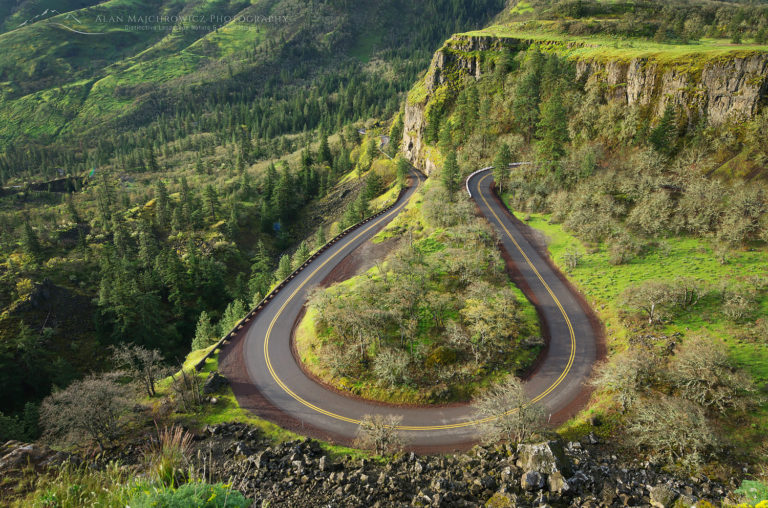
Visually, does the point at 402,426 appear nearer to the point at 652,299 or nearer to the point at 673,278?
the point at 652,299

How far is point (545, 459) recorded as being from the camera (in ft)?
69.7

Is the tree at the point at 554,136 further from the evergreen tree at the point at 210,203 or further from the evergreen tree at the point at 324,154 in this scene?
the evergreen tree at the point at 324,154

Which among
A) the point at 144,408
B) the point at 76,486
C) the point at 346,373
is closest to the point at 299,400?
the point at 346,373

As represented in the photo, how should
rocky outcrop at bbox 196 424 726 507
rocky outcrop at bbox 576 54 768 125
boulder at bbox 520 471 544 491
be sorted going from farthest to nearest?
rocky outcrop at bbox 576 54 768 125, boulder at bbox 520 471 544 491, rocky outcrop at bbox 196 424 726 507

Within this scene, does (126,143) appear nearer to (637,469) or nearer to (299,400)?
(299,400)

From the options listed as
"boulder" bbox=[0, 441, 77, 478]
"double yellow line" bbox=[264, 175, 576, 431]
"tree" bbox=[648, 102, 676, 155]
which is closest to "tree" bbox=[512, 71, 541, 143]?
"tree" bbox=[648, 102, 676, 155]

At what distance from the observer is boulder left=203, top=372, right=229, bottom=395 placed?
3403 centimetres

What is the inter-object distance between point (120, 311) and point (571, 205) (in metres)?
76.8

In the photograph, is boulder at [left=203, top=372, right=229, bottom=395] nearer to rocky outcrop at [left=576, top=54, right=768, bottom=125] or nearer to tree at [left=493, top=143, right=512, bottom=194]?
tree at [left=493, top=143, right=512, bottom=194]

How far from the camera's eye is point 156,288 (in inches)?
2911

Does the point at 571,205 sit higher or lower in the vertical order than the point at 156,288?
higher

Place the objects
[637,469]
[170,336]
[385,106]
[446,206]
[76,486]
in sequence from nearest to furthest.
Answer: [76,486] < [637,469] < [446,206] < [170,336] < [385,106]

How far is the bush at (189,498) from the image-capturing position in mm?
8352

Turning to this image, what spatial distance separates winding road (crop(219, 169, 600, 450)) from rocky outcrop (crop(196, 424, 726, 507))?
349cm
